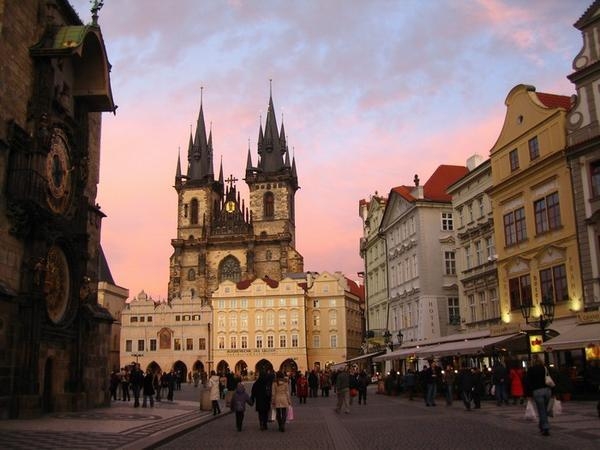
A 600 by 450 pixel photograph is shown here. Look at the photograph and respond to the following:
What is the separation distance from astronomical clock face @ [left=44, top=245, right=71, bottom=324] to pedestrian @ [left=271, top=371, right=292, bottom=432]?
7732 millimetres

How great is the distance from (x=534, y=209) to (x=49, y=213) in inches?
822

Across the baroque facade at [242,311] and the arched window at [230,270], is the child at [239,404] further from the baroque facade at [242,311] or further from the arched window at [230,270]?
the arched window at [230,270]

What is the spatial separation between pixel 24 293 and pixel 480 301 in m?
24.7

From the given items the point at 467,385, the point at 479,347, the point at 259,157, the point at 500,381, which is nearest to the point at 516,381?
the point at 467,385

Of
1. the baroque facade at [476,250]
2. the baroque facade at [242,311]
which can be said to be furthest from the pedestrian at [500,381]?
the baroque facade at [242,311]

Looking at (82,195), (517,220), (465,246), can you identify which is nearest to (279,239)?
(465,246)

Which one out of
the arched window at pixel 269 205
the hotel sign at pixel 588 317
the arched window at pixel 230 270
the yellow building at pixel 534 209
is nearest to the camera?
the hotel sign at pixel 588 317

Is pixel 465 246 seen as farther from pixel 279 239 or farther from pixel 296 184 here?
pixel 296 184

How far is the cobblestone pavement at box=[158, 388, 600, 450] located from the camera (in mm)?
12602

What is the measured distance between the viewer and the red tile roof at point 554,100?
31.9m

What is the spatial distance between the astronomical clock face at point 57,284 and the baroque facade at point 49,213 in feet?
0.11

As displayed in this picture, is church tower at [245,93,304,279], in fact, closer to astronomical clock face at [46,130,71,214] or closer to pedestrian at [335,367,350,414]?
pedestrian at [335,367,350,414]

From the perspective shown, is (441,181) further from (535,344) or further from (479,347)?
(535,344)

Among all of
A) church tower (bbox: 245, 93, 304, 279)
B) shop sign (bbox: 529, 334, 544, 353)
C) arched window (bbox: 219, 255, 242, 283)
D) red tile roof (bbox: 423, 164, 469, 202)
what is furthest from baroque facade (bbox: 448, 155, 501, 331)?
arched window (bbox: 219, 255, 242, 283)
